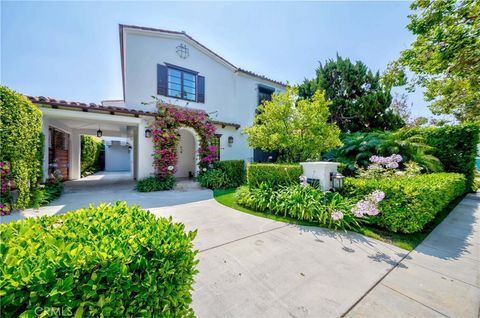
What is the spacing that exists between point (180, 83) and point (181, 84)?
7 cm

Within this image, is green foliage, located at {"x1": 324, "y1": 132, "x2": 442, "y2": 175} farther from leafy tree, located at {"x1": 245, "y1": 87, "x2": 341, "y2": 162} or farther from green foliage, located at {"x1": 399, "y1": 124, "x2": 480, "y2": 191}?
leafy tree, located at {"x1": 245, "y1": 87, "x2": 341, "y2": 162}

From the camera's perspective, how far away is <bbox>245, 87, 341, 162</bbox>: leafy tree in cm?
688

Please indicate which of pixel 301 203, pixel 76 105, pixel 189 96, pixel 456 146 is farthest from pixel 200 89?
pixel 456 146

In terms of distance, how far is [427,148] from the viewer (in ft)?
26.1

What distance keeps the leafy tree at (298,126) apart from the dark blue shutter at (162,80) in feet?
18.5

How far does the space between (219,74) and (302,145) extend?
7.65 metres

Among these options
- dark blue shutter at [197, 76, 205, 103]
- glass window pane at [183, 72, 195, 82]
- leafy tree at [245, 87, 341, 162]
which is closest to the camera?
leafy tree at [245, 87, 341, 162]

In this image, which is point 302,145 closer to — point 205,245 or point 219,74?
point 205,245

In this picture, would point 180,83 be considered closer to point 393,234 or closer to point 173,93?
point 173,93

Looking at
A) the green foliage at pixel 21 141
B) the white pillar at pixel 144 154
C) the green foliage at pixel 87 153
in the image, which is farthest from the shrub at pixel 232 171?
the green foliage at pixel 87 153

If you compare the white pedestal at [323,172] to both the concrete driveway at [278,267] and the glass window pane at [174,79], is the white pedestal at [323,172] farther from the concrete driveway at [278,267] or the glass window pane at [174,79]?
the glass window pane at [174,79]

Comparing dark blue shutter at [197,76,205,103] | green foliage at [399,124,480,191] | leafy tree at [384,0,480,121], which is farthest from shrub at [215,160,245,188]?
leafy tree at [384,0,480,121]

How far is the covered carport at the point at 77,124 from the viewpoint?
6773mm

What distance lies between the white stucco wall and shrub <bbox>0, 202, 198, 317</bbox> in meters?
7.84
